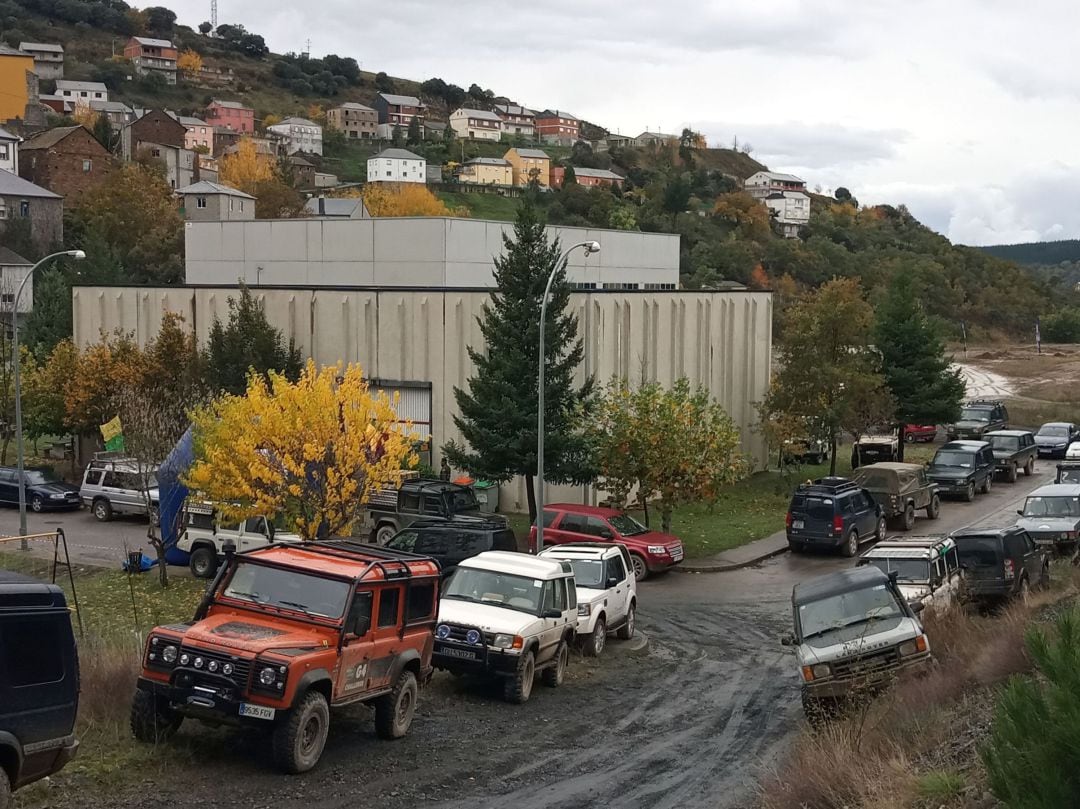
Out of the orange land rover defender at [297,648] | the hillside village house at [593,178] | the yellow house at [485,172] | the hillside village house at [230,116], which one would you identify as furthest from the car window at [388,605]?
the hillside village house at [230,116]

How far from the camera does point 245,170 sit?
13975cm

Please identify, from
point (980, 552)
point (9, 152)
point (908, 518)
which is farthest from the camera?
point (9, 152)

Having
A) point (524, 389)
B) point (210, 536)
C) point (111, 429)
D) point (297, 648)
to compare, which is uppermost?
point (524, 389)

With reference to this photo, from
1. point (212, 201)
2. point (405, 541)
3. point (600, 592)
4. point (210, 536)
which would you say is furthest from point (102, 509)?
point (212, 201)

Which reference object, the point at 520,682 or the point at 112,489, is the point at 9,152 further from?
the point at 520,682

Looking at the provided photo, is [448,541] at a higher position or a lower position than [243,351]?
lower

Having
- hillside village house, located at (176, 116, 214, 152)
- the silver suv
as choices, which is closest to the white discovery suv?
the silver suv

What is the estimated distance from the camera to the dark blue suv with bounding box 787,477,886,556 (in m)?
31.6

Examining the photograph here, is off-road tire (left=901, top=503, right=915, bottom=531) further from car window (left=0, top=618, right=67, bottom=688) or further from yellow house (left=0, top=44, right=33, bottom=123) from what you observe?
yellow house (left=0, top=44, right=33, bottom=123)

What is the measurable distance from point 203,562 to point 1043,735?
2384cm

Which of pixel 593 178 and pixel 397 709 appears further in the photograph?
pixel 593 178

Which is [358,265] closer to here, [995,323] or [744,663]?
[744,663]

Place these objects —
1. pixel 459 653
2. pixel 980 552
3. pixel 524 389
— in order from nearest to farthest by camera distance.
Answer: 1. pixel 459 653
2. pixel 980 552
3. pixel 524 389

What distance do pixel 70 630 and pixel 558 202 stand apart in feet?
424
